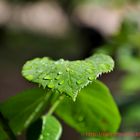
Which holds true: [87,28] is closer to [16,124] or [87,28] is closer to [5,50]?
[5,50]

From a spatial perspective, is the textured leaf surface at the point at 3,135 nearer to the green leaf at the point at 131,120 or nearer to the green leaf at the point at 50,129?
the green leaf at the point at 50,129

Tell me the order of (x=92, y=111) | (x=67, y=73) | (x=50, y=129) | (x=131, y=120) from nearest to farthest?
(x=67, y=73)
(x=50, y=129)
(x=92, y=111)
(x=131, y=120)

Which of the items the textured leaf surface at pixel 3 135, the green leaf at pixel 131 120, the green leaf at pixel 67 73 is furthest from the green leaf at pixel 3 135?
the green leaf at pixel 131 120

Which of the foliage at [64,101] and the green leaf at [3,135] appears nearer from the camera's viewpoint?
the foliage at [64,101]

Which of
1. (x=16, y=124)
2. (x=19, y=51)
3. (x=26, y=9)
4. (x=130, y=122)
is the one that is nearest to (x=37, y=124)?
(x=16, y=124)

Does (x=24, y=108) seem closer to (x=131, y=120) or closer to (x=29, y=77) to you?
(x=29, y=77)

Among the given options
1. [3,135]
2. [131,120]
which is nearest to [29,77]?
[3,135]
